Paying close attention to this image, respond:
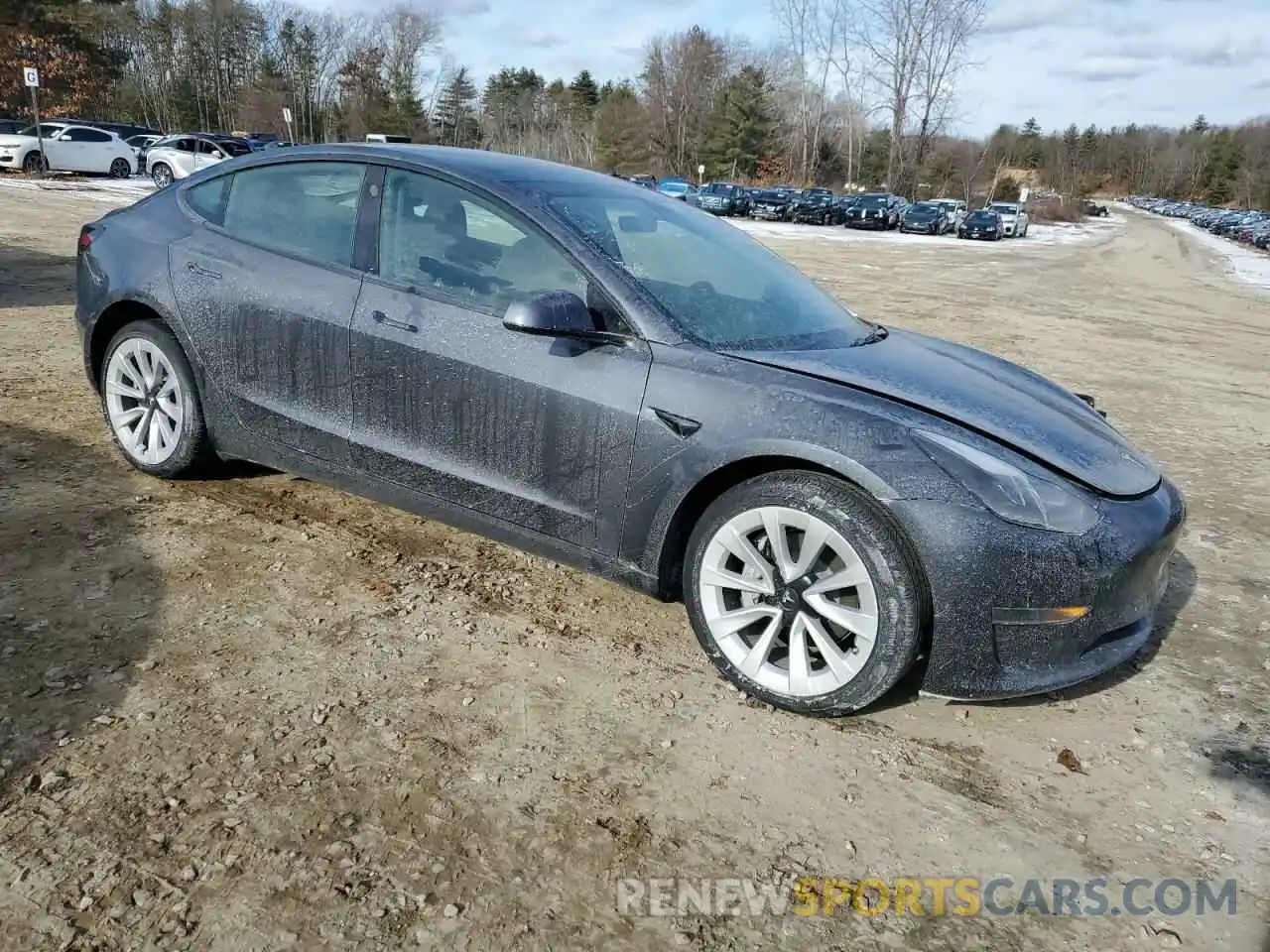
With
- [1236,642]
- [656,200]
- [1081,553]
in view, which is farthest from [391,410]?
[1236,642]

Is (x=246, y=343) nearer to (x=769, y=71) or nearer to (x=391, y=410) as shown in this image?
(x=391, y=410)

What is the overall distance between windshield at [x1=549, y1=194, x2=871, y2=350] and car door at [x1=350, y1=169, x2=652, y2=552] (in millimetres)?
233

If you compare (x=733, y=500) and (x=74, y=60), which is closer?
(x=733, y=500)

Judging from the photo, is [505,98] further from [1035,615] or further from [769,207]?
[1035,615]

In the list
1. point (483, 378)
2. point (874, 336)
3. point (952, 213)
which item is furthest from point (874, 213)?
point (483, 378)

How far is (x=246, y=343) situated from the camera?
3.71 m

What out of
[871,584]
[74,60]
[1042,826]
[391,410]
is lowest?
[1042,826]

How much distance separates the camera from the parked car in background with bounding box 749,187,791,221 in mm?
43531

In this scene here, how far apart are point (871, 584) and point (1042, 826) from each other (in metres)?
0.77

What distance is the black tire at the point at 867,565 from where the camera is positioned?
2625 millimetres

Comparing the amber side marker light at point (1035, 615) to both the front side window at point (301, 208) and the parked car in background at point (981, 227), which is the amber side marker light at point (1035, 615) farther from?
the parked car in background at point (981, 227)

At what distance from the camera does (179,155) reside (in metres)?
26.3

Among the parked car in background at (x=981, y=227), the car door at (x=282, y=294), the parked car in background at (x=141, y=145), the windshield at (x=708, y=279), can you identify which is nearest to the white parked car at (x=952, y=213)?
the parked car in background at (x=981, y=227)

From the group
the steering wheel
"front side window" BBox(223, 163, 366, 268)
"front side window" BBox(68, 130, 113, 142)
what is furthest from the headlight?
"front side window" BBox(68, 130, 113, 142)
